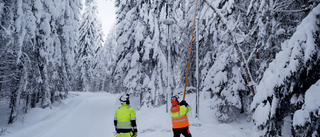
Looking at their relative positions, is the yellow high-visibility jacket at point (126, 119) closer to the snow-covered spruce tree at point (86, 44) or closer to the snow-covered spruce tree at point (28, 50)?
the snow-covered spruce tree at point (28, 50)

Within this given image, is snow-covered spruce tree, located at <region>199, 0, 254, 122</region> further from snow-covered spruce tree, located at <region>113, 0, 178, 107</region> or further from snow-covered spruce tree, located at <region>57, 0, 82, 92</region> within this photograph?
snow-covered spruce tree, located at <region>57, 0, 82, 92</region>

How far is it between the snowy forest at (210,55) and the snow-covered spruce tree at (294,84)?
15 mm

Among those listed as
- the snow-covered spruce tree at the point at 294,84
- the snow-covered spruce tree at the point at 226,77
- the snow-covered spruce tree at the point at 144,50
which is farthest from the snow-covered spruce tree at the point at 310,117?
the snow-covered spruce tree at the point at 144,50

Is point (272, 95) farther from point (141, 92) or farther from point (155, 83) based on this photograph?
point (141, 92)

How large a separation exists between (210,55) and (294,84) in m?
10.2

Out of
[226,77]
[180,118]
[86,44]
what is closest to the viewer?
[180,118]

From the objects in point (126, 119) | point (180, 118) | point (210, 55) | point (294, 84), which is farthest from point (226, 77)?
point (126, 119)

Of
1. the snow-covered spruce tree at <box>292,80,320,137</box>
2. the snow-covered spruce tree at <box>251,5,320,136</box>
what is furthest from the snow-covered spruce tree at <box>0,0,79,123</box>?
the snow-covered spruce tree at <box>292,80,320,137</box>

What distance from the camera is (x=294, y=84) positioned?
133 inches

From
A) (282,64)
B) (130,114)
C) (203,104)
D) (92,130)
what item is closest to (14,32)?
(92,130)

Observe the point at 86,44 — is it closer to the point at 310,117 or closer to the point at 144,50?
the point at 144,50

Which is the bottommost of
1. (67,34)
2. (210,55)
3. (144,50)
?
(210,55)

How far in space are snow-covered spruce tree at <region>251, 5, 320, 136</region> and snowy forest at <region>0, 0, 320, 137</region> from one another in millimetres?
15

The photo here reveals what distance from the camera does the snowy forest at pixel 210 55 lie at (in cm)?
334
